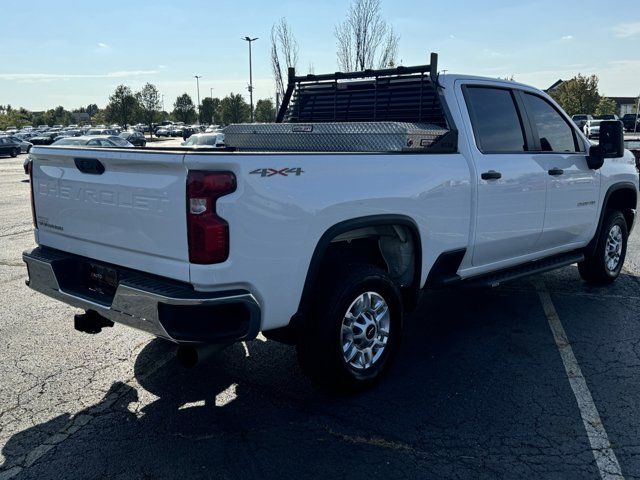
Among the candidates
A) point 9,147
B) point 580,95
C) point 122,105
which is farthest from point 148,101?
point 580,95

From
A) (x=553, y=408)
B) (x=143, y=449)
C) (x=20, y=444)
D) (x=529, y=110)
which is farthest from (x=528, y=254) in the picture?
(x=20, y=444)

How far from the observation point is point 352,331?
3.72 meters

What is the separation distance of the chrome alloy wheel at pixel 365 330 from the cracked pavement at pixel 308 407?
26 cm

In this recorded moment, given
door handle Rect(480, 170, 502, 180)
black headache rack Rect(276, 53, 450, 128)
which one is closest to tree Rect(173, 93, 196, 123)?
black headache rack Rect(276, 53, 450, 128)

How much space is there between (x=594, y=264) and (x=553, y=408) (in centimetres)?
315

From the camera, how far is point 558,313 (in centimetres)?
553

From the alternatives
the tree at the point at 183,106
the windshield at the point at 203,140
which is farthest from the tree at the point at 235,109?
the windshield at the point at 203,140

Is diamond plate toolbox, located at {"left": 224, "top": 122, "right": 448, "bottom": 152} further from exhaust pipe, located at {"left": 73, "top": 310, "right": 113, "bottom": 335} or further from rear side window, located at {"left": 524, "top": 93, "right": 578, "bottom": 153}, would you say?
exhaust pipe, located at {"left": 73, "top": 310, "right": 113, "bottom": 335}

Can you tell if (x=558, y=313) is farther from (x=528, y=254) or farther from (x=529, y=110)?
(x=529, y=110)

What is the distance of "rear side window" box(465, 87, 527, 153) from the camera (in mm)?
4637

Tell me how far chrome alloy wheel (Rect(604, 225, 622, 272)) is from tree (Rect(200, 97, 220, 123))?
313 ft

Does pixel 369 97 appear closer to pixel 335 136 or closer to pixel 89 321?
pixel 335 136

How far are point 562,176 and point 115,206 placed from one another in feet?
12.6

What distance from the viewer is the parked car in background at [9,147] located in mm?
37709
